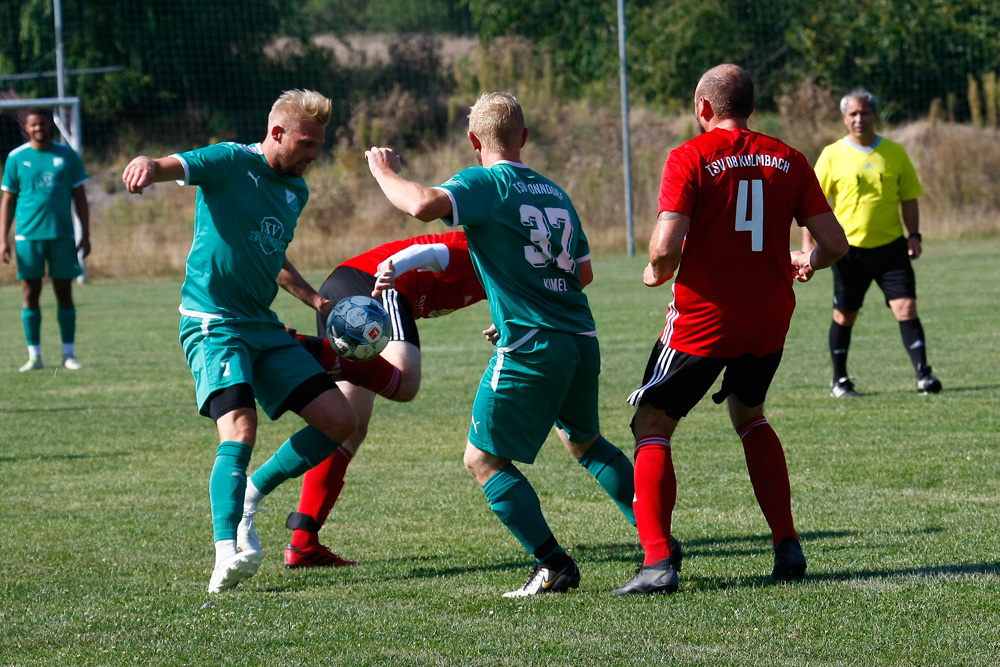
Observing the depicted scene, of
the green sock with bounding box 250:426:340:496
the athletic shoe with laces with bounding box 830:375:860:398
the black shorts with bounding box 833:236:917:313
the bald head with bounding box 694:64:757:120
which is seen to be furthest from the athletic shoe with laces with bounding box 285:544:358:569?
the black shorts with bounding box 833:236:917:313

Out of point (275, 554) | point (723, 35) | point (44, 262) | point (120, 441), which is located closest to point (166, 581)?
point (275, 554)

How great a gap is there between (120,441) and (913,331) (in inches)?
227

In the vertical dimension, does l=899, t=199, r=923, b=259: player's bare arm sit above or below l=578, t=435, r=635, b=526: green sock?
above

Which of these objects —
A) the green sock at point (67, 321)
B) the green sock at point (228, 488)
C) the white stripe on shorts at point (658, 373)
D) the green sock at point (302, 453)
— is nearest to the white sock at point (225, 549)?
the green sock at point (228, 488)

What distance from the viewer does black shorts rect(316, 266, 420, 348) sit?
214 inches

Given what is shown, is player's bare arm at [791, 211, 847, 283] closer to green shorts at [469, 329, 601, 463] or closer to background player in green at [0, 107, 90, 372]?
green shorts at [469, 329, 601, 463]

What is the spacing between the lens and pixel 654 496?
4512mm

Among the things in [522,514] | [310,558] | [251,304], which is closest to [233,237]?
[251,304]

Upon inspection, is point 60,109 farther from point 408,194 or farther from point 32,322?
point 408,194

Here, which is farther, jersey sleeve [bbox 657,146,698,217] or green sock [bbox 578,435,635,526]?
green sock [bbox 578,435,635,526]

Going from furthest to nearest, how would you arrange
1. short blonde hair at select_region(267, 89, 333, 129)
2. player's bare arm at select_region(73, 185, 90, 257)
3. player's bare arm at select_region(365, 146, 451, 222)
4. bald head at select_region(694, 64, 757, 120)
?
player's bare arm at select_region(73, 185, 90, 257)
short blonde hair at select_region(267, 89, 333, 129)
bald head at select_region(694, 64, 757, 120)
player's bare arm at select_region(365, 146, 451, 222)

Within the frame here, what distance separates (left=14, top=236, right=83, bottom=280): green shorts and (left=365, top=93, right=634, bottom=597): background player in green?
8393mm

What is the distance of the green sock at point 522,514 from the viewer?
14.6 ft

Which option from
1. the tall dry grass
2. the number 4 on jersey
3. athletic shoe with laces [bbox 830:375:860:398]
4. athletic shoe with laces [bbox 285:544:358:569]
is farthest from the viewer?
the tall dry grass
